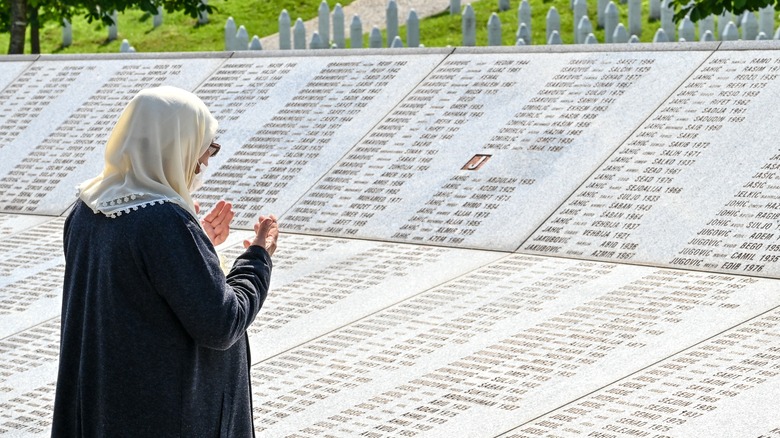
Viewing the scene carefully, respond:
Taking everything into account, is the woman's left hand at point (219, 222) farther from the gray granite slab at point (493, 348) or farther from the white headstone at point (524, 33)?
the white headstone at point (524, 33)

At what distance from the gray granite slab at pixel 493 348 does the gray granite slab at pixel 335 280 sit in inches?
4.4

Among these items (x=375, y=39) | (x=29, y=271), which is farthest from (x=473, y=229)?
(x=375, y=39)

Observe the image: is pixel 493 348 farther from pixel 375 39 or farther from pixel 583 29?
pixel 375 39

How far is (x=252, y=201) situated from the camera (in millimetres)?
7293

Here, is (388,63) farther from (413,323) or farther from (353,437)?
(353,437)

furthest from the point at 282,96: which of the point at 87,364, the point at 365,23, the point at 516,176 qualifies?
the point at 365,23

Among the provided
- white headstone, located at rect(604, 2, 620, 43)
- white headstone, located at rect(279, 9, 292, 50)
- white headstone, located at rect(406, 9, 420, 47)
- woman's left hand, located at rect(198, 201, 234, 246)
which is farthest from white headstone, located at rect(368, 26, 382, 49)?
woman's left hand, located at rect(198, 201, 234, 246)

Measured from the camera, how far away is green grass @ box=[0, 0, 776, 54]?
15.5 meters

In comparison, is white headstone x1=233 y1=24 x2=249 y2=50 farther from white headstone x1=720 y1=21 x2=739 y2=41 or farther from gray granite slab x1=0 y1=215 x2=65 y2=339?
gray granite slab x1=0 y1=215 x2=65 y2=339

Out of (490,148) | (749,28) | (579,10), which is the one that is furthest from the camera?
(579,10)

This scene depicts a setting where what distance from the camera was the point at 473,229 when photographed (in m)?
6.40

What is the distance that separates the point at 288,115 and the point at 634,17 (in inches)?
269

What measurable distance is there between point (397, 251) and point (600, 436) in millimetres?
2497

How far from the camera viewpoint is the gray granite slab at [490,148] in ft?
21.5
